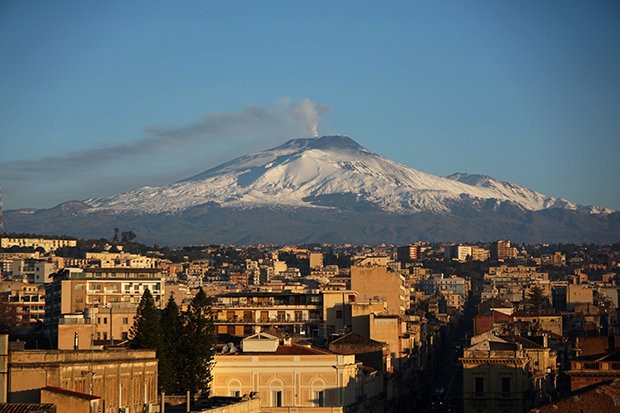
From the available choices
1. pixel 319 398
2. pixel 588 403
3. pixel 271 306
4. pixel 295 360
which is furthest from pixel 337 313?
pixel 588 403

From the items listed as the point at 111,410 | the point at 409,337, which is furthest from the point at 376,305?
the point at 111,410

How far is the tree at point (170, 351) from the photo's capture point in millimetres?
Answer: 69250

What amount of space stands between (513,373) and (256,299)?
3349 cm

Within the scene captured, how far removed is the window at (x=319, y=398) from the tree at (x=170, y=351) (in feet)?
20.5

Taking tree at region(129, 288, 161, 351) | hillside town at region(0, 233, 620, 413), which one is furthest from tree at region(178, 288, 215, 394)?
tree at region(129, 288, 161, 351)

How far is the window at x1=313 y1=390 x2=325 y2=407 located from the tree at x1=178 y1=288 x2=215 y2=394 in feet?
15.7

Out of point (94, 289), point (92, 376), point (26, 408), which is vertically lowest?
point (26, 408)

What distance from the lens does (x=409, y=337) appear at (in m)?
127

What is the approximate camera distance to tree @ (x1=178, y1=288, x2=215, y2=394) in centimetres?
7406

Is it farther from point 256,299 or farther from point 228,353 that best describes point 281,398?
point 256,299

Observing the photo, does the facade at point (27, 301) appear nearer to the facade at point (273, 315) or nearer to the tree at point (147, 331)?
the facade at point (273, 315)

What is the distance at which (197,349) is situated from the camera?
76.3m

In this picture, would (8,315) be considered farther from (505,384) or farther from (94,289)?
(505,384)

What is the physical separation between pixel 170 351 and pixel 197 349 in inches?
45.0
